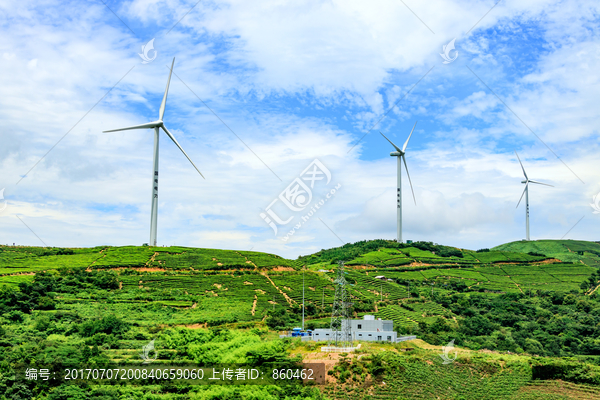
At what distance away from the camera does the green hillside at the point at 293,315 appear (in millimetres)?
46094

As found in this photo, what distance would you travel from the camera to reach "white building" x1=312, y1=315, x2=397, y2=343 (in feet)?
192

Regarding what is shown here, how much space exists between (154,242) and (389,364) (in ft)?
166

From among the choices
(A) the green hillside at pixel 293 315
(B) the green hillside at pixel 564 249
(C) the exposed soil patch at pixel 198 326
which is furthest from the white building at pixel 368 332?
(B) the green hillside at pixel 564 249

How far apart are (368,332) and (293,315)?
17059 millimetres

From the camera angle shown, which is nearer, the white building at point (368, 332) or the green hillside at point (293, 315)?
the green hillside at point (293, 315)

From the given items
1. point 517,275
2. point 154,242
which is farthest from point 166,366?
point 517,275

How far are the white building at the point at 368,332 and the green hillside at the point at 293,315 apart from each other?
94.7 inches

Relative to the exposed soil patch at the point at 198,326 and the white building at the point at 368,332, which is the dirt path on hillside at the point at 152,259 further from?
the white building at the point at 368,332

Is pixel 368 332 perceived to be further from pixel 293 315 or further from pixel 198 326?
pixel 198 326

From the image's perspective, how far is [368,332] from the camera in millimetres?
59531

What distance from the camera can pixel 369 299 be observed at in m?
87.3

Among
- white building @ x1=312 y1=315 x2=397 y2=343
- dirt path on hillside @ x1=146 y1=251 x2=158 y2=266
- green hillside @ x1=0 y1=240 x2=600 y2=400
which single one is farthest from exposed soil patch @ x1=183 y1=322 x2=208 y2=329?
dirt path on hillside @ x1=146 y1=251 x2=158 y2=266

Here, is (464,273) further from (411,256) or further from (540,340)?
(540,340)

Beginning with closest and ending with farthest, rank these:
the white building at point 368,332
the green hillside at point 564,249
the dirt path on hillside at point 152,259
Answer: the white building at point 368,332
the dirt path on hillside at point 152,259
the green hillside at point 564,249
